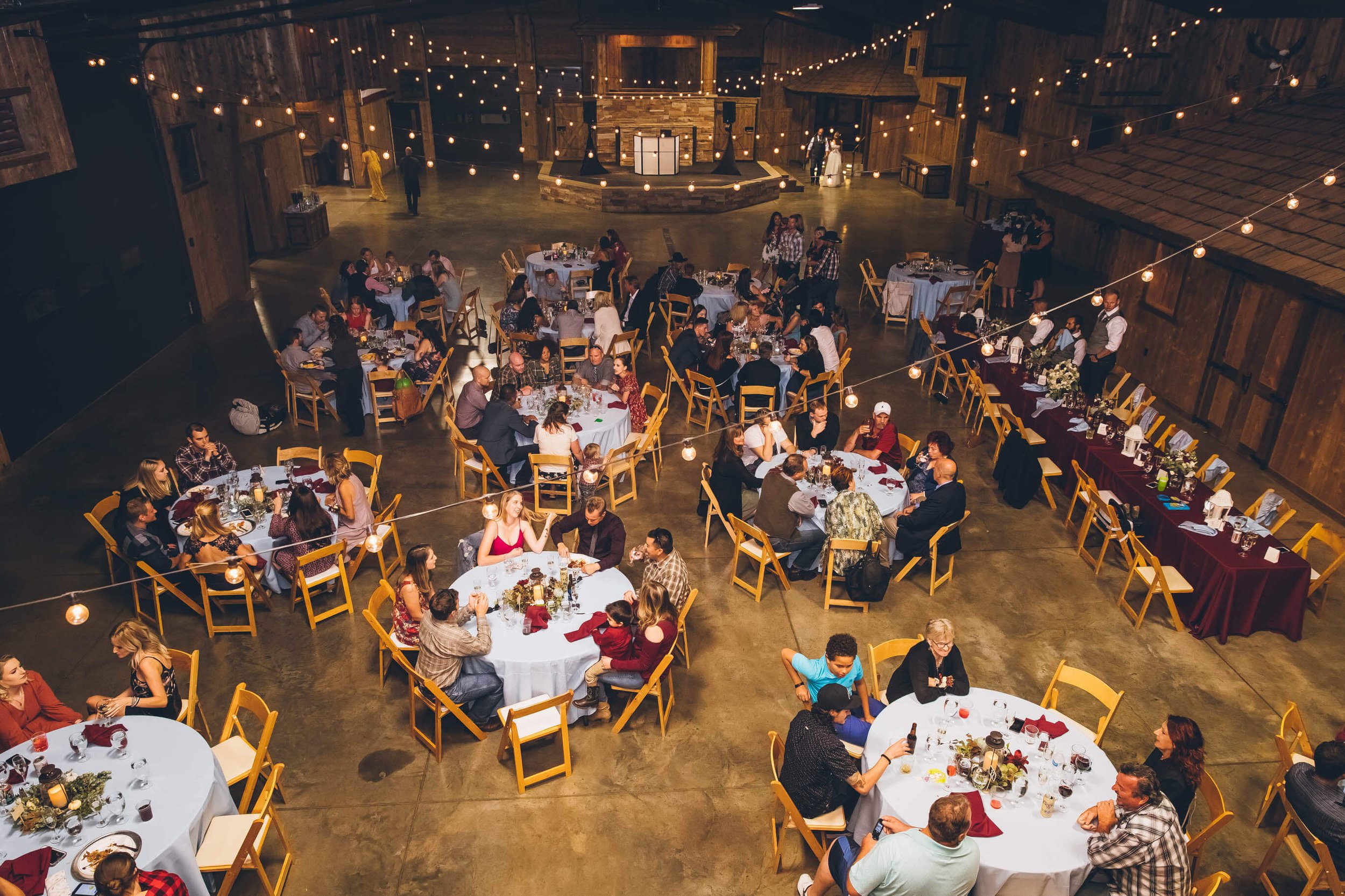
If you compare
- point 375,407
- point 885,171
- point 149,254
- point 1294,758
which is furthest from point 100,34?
point 885,171

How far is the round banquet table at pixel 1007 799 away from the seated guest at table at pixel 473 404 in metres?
4.82

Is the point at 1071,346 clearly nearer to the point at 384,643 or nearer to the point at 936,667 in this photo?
the point at 936,667

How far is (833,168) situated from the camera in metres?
21.8

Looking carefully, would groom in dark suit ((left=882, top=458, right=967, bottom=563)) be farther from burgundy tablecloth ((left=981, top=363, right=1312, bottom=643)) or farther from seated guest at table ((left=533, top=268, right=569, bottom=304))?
seated guest at table ((left=533, top=268, right=569, bottom=304))

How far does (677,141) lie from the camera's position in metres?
20.9

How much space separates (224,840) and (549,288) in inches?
344

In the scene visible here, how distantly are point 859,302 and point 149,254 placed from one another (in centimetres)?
1007

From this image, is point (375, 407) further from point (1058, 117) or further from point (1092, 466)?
point (1058, 117)

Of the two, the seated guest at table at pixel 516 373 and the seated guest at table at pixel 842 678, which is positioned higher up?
the seated guest at table at pixel 516 373

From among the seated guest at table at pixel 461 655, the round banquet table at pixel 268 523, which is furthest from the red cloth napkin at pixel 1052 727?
the round banquet table at pixel 268 523

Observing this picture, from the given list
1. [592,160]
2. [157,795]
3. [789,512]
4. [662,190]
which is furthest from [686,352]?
[592,160]

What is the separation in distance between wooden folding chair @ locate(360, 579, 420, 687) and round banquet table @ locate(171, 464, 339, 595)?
1.00 m

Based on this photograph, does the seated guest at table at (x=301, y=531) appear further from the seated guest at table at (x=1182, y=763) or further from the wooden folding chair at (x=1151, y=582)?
the wooden folding chair at (x=1151, y=582)

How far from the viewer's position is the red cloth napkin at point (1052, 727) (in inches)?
180
